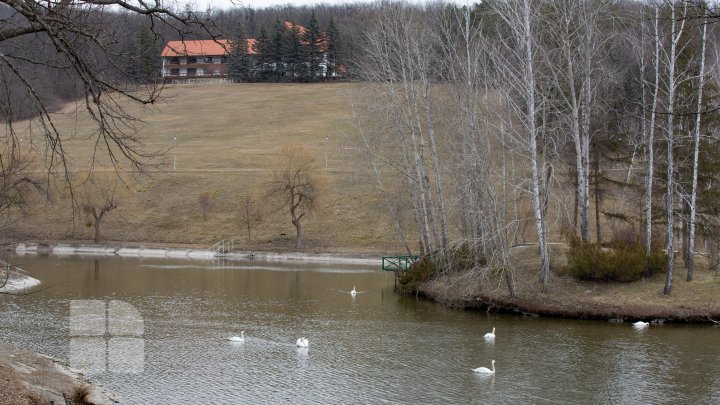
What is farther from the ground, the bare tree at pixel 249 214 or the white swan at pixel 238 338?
the bare tree at pixel 249 214

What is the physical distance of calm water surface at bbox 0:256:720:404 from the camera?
1795 cm

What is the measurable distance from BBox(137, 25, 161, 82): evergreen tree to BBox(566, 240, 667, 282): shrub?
78.5 feet

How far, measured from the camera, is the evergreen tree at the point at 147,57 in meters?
9.89

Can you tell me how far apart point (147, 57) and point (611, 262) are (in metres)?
24.5

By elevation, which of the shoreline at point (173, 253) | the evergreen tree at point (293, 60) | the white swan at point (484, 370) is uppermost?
the evergreen tree at point (293, 60)

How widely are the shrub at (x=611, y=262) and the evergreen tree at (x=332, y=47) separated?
85.0 m

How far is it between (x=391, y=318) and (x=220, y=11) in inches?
817

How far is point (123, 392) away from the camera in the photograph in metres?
17.0

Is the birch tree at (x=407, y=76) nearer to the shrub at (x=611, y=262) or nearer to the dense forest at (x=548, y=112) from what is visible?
the dense forest at (x=548, y=112)

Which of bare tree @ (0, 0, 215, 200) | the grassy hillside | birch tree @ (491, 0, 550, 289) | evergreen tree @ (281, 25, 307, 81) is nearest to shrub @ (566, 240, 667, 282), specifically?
birch tree @ (491, 0, 550, 289)

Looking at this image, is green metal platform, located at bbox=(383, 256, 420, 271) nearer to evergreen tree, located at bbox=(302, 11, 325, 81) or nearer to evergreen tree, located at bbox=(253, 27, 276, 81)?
evergreen tree, located at bbox=(302, 11, 325, 81)

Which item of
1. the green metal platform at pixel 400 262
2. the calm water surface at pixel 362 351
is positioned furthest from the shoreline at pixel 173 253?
the calm water surface at pixel 362 351

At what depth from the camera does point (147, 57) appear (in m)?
10.5

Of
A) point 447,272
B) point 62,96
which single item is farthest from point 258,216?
point 62,96
